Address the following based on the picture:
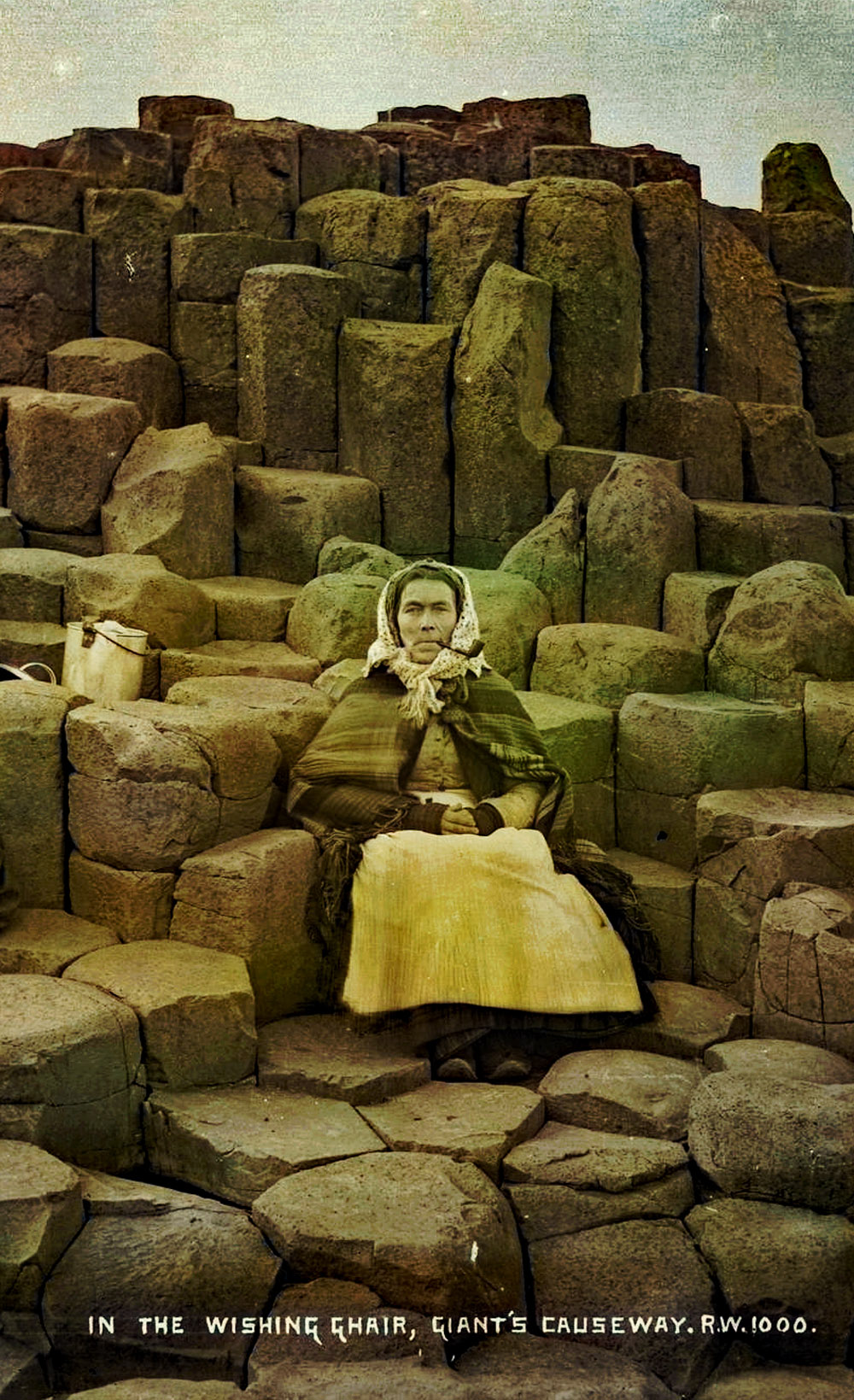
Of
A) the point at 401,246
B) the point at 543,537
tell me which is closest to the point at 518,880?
the point at 543,537

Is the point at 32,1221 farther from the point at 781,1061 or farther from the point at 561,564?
the point at 561,564

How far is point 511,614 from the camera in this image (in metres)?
7.71

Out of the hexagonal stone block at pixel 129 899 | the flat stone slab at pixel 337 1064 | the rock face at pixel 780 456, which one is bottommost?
the flat stone slab at pixel 337 1064

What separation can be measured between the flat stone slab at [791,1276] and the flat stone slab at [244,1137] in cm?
118

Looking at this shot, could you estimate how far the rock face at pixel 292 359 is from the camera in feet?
29.5

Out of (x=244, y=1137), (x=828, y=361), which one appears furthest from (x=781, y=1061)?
(x=828, y=361)

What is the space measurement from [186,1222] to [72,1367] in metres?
0.51

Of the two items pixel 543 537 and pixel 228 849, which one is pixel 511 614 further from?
pixel 228 849

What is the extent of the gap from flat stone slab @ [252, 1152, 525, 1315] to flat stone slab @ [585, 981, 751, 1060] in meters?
1.27

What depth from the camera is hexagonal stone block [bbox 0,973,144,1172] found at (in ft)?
16.0

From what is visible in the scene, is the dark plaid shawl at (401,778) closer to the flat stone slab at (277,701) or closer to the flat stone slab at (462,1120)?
the flat stone slab at (277,701)

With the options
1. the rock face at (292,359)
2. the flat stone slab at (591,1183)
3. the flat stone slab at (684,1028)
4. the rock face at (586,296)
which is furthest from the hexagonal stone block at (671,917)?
the rock face at (292,359)

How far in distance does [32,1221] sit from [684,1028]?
8.70 feet

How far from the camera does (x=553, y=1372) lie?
4164 millimetres
